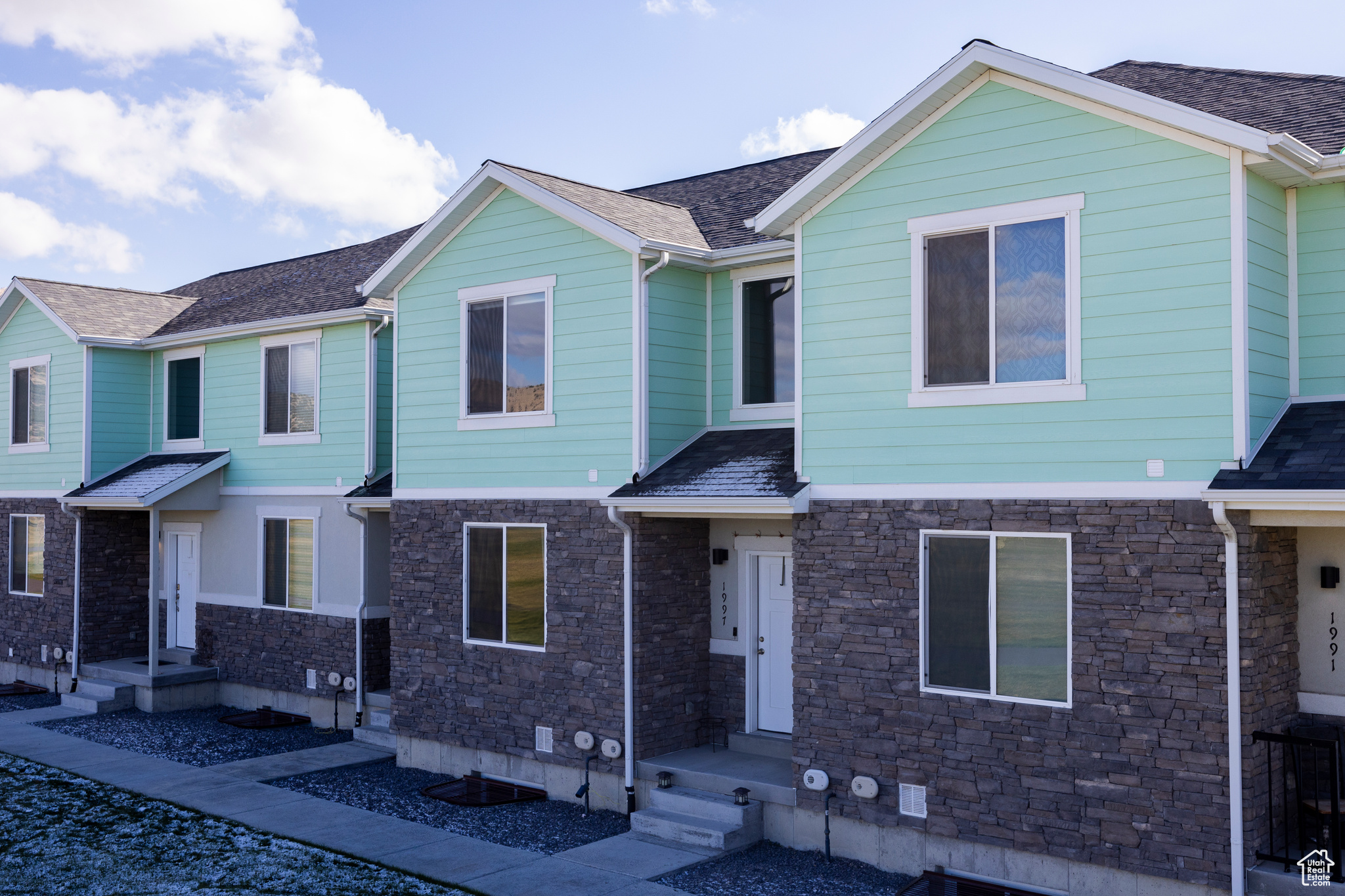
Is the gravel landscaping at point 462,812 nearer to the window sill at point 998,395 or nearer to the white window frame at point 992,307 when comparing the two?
the window sill at point 998,395

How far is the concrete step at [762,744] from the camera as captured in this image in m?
11.3

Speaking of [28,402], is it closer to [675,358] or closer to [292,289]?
[292,289]

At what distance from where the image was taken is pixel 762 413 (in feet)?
38.7

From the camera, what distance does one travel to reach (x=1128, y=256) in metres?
8.31

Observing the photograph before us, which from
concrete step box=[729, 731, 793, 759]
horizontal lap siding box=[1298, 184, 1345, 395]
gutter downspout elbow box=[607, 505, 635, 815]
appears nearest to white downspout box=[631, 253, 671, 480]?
gutter downspout elbow box=[607, 505, 635, 815]

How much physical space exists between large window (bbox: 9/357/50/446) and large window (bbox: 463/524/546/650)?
11.0 meters

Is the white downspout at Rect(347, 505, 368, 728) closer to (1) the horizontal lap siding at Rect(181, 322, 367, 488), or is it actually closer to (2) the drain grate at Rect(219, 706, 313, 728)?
(1) the horizontal lap siding at Rect(181, 322, 367, 488)

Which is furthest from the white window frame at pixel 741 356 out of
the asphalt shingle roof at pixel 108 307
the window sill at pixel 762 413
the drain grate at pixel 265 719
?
the asphalt shingle roof at pixel 108 307

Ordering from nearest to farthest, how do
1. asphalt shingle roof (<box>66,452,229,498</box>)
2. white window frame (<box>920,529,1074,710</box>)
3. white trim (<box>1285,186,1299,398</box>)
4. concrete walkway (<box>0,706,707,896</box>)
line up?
white window frame (<box>920,529,1074,710</box>), white trim (<box>1285,186,1299,398</box>), concrete walkway (<box>0,706,707,896</box>), asphalt shingle roof (<box>66,452,229,498</box>)

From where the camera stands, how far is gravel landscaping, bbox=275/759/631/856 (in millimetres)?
10711

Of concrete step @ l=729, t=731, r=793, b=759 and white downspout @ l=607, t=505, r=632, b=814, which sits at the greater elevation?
white downspout @ l=607, t=505, r=632, b=814

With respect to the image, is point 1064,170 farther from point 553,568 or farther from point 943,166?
point 553,568

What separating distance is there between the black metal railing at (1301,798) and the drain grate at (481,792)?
7.19 m

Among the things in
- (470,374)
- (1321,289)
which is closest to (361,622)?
(470,374)
